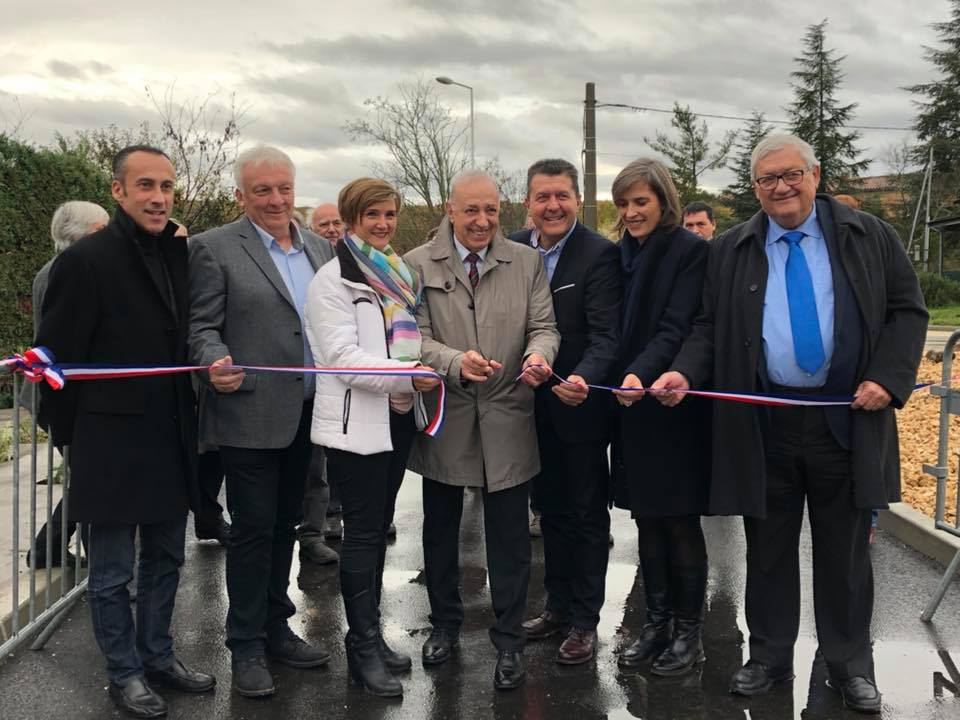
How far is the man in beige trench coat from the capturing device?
4.05m

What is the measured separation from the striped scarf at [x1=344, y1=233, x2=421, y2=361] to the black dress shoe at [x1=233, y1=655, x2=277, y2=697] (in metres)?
1.47

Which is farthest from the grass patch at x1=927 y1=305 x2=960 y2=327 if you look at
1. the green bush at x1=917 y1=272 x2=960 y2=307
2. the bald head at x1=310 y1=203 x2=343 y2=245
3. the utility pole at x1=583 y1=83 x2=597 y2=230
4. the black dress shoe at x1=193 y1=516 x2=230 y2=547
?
the black dress shoe at x1=193 y1=516 x2=230 y2=547

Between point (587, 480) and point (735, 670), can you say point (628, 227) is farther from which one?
point (735, 670)

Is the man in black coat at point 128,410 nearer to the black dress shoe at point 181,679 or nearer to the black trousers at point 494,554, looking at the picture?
the black dress shoe at point 181,679

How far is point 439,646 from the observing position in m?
4.26

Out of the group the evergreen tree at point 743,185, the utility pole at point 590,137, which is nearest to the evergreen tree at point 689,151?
the evergreen tree at point 743,185

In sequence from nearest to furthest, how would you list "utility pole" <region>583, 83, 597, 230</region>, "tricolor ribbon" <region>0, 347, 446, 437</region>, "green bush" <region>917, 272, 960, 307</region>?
"tricolor ribbon" <region>0, 347, 446, 437</region> < "utility pole" <region>583, 83, 597, 230</region> < "green bush" <region>917, 272, 960, 307</region>

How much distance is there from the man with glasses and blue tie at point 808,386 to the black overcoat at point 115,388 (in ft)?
6.88

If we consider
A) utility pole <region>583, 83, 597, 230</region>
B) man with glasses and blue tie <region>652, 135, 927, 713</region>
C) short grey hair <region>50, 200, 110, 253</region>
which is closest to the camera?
man with glasses and blue tie <region>652, 135, 927, 713</region>

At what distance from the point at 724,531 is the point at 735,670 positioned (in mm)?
2261

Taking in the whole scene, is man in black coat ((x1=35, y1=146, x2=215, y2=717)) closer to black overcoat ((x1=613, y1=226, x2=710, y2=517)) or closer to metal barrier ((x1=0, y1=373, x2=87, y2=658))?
metal barrier ((x1=0, y1=373, x2=87, y2=658))

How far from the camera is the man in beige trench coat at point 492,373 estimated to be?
405 cm

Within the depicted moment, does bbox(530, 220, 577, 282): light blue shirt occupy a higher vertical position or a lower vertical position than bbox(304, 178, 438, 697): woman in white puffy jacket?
higher

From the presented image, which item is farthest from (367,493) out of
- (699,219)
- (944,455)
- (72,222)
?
(699,219)
